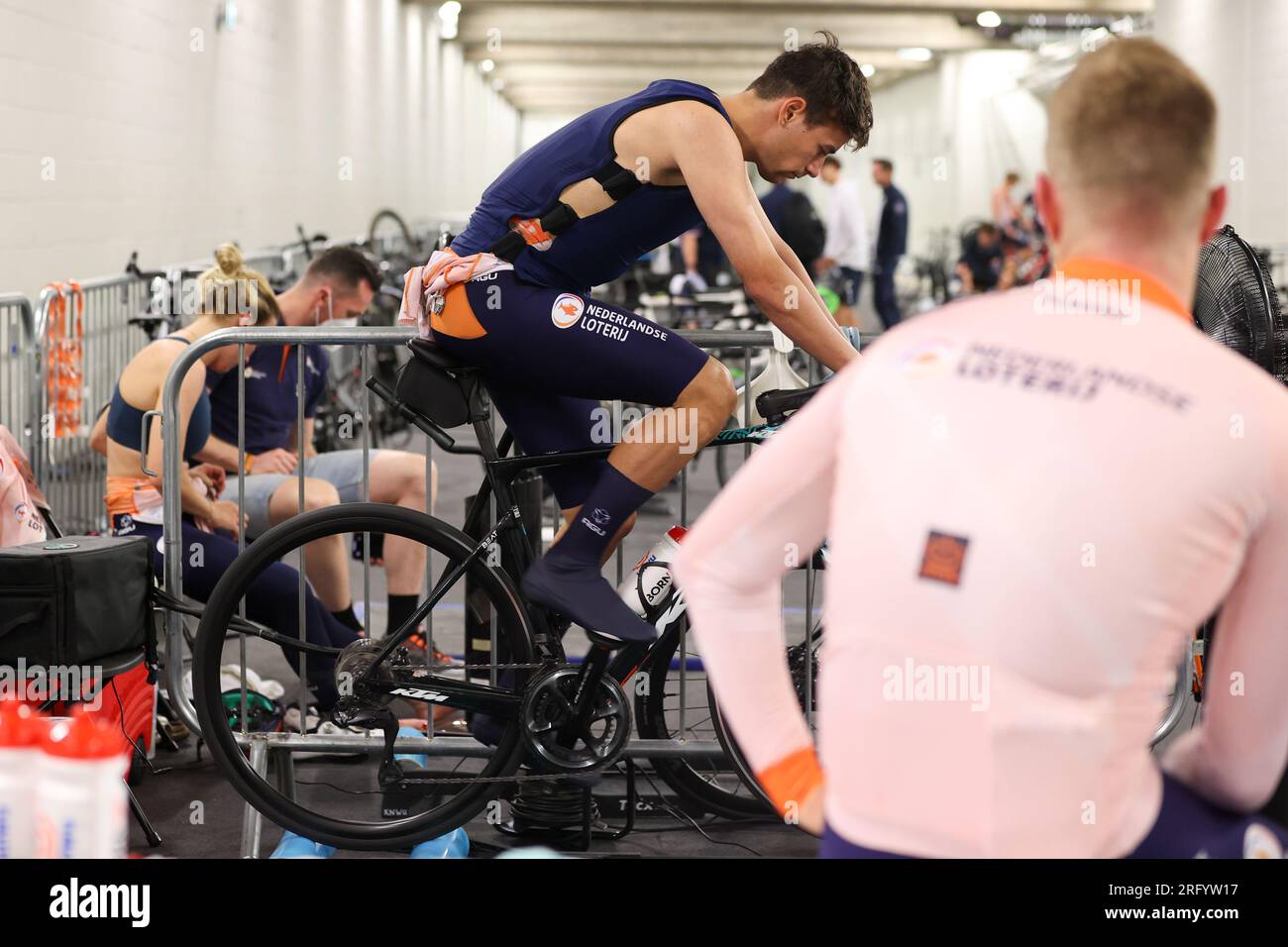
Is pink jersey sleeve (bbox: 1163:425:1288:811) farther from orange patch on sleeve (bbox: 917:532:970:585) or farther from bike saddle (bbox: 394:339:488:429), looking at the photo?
bike saddle (bbox: 394:339:488:429)

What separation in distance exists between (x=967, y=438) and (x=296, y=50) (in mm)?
12695

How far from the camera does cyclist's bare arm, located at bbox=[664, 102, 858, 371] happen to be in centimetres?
259

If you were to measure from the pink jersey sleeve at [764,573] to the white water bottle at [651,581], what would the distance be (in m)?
1.61

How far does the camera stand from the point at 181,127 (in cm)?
948

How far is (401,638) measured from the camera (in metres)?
3.10

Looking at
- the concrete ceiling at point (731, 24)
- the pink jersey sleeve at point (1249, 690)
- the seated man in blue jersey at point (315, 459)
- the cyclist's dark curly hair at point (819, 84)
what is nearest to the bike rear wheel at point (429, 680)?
the seated man in blue jersey at point (315, 459)

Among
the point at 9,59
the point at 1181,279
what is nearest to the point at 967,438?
the point at 1181,279

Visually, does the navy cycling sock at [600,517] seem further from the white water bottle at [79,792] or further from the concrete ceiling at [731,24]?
the concrete ceiling at [731,24]

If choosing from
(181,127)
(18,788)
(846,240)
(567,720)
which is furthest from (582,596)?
(846,240)

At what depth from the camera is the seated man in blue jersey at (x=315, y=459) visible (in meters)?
4.13

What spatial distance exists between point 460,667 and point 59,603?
0.86m
